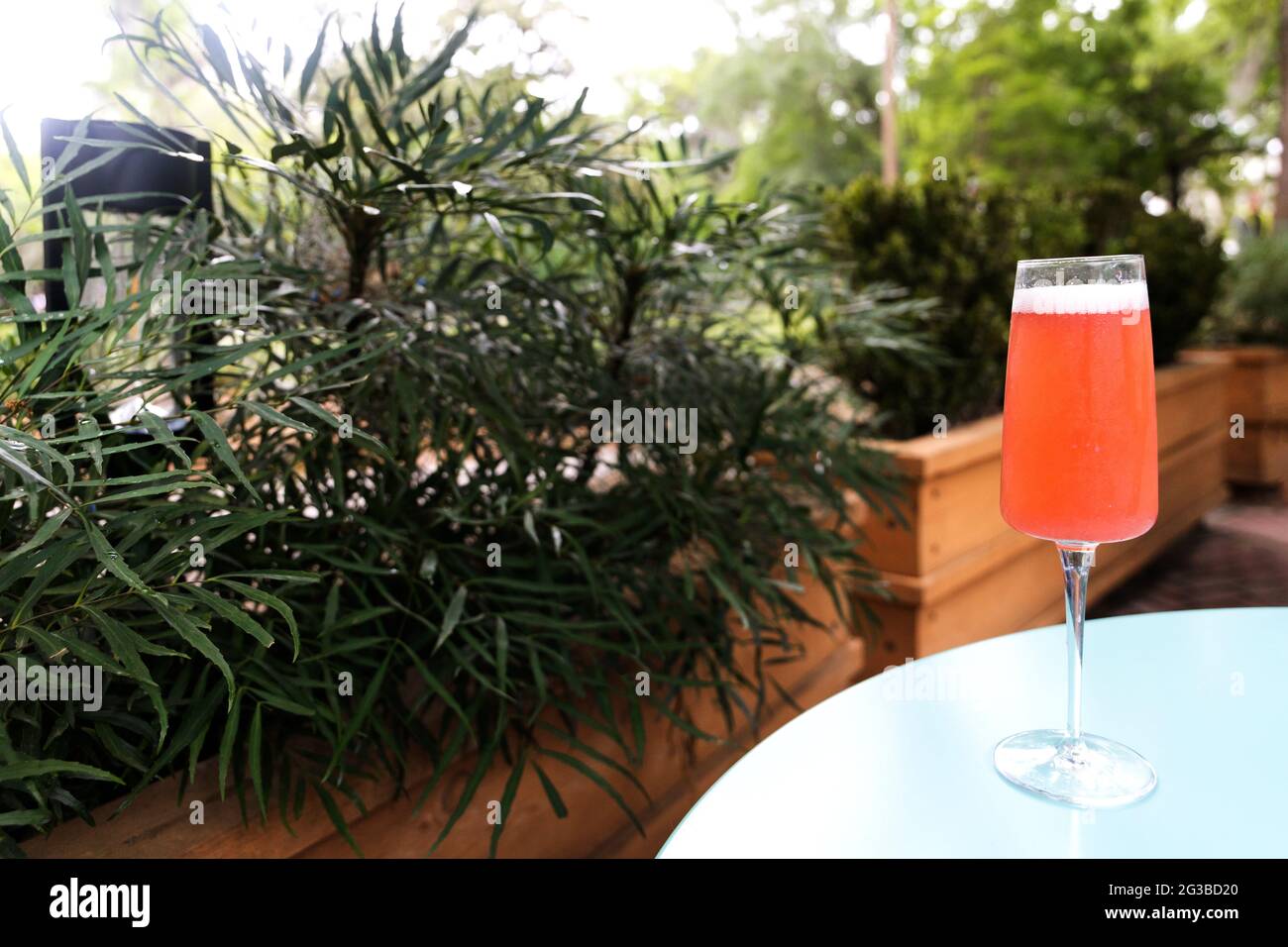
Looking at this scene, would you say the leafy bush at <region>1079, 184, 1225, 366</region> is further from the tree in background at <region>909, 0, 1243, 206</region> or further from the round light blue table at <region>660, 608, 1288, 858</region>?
the round light blue table at <region>660, 608, 1288, 858</region>

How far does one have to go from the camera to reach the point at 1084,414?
887mm

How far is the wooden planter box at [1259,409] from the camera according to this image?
6.39 metres

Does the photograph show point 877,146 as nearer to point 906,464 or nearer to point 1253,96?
point 1253,96

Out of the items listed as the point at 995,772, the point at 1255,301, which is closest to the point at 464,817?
the point at 995,772

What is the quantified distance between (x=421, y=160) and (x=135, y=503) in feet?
1.97

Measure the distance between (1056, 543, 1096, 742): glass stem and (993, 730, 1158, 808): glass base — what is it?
0.07 feet

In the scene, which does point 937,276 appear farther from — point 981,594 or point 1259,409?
point 1259,409

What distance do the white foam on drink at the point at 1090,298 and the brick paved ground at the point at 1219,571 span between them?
3.65m

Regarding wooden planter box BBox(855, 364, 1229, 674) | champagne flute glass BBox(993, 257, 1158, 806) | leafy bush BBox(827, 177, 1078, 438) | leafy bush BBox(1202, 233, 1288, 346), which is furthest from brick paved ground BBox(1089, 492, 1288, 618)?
champagne flute glass BBox(993, 257, 1158, 806)

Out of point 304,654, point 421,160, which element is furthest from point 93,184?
point 304,654

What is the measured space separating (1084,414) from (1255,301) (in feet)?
24.5

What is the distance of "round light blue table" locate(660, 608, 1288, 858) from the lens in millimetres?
687

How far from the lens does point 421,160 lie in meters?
1.33

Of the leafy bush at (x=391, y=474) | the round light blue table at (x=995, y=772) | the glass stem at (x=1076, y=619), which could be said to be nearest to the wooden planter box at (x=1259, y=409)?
the leafy bush at (x=391, y=474)
